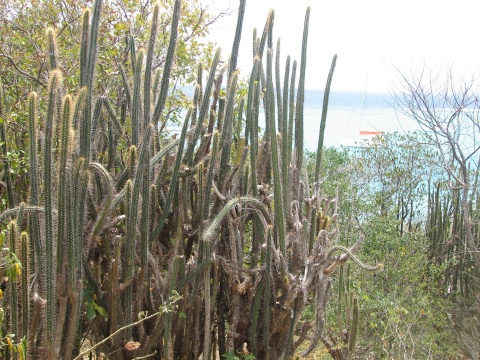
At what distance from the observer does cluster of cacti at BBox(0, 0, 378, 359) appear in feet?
9.12

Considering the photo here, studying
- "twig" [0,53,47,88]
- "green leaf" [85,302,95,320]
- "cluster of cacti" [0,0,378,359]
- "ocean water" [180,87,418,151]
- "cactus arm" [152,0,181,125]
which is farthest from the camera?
"ocean water" [180,87,418,151]

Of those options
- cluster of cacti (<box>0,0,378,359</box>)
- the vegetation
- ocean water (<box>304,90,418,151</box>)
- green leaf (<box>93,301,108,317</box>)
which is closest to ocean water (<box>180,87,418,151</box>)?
ocean water (<box>304,90,418,151</box>)

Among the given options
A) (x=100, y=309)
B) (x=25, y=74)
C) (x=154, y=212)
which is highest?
(x=25, y=74)

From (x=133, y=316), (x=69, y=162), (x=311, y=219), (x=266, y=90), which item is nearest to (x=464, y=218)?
(x=311, y=219)

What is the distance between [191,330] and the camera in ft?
11.7

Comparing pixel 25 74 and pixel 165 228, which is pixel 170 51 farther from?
pixel 25 74

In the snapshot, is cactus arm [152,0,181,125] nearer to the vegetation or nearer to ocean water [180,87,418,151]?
the vegetation

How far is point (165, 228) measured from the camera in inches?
145

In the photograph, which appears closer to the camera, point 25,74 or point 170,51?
point 170,51

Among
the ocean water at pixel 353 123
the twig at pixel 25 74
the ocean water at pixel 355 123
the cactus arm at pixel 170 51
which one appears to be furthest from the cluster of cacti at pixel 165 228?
the ocean water at pixel 355 123

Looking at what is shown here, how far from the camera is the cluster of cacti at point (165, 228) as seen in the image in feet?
9.12

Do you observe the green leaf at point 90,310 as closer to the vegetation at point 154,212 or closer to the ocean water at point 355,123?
the vegetation at point 154,212

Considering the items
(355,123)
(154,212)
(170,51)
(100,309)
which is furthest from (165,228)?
(355,123)

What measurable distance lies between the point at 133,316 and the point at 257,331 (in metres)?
0.78
